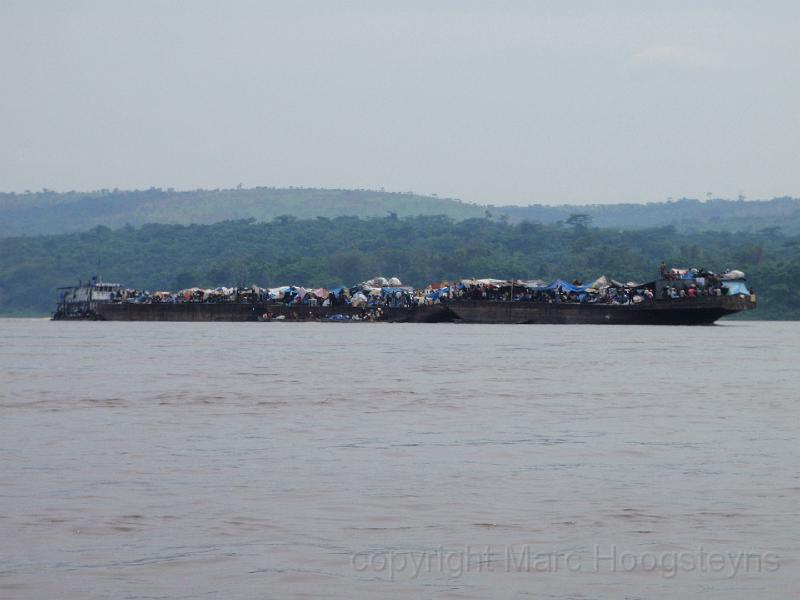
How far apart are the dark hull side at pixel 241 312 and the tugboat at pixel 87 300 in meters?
3.65

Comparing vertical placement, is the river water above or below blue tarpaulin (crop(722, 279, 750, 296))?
below

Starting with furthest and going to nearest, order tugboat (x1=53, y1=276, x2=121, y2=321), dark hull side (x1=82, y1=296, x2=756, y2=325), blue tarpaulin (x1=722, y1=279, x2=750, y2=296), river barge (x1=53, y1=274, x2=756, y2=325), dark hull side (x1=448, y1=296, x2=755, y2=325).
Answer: tugboat (x1=53, y1=276, x2=121, y2=321) → blue tarpaulin (x1=722, y1=279, x2=750, y2=296) → river barge (x1=53, y1=274, x2=756, y2=325) → dark hull side (x1=82, y1=296, x2=756, y2=325) → dark hull side (x1=448, y1=296, x2=755, y2=325)

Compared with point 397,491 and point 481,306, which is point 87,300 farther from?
point 397,491

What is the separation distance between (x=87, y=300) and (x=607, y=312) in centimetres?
6259

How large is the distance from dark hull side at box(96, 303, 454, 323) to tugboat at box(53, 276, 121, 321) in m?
3.65

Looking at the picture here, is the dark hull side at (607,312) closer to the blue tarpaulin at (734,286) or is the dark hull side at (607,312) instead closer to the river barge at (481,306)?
the river barge at (481,306)

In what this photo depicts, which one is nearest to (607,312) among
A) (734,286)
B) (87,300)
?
(734,286)

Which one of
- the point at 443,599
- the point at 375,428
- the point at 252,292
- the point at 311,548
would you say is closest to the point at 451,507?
the point at 311,548

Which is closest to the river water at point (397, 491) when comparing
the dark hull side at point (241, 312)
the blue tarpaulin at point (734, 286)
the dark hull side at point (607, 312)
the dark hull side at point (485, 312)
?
the dark hull side at point (607, 312)

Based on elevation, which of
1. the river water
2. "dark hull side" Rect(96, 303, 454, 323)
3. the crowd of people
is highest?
the crowd of people

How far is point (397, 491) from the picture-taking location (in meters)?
17.7

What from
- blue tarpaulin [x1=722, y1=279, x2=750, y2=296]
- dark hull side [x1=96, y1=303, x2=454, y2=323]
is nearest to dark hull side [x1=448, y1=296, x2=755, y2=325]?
blue tarpaulin [x1=722, y1=279, x2=750, y2=296]

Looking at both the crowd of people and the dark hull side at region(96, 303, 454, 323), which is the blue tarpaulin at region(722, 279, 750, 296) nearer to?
the crowd of people

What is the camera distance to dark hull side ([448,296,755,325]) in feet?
340
